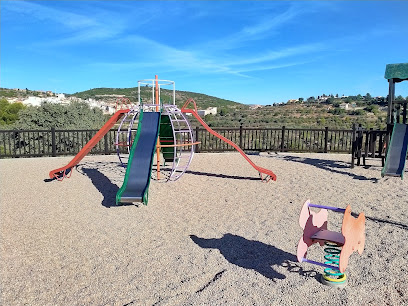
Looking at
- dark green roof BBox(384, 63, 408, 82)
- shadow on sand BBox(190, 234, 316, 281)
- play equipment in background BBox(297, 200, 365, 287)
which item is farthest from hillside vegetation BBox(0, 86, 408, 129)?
play equipment in background BBox(297, 200, 365, 287)

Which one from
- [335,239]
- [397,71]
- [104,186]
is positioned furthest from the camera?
[397,71]

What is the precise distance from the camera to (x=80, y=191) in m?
8.14

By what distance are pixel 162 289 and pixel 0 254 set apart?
7.97 feet

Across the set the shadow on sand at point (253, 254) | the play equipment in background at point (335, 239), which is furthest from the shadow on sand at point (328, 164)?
the play equipment in background at point (335, 239)

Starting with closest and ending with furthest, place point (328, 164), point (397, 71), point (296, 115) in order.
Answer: point (397, 71) < point (328, 164) < point (296, 115)

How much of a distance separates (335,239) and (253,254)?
1115mm

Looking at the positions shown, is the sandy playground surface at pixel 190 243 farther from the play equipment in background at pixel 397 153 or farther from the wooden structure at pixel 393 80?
the wooden structure at pixel 393 80

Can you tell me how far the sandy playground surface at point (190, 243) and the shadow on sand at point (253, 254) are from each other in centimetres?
1

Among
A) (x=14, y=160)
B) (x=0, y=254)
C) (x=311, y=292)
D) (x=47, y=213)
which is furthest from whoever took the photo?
(x=14, y=160)

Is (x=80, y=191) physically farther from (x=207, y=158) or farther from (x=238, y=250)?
(x=207, y=158)

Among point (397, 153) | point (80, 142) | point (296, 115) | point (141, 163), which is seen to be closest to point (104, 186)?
point (141, 163)

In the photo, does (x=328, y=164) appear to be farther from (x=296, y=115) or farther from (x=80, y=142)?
(x=296, y=115)

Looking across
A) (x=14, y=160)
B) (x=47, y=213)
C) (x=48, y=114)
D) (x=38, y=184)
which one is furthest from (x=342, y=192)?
(x=48, y=114)

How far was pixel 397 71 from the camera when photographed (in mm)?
10875
